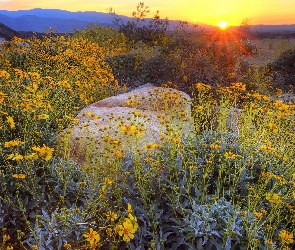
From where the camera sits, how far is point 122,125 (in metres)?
3.65

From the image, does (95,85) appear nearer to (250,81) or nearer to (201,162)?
(250,81)

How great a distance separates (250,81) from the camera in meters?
9.34

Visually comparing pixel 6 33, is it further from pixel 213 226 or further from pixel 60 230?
pixel 213 226

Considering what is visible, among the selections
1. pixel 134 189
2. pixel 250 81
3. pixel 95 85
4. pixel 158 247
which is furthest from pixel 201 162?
pixel 250 81

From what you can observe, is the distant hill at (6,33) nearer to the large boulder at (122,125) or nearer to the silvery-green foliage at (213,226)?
the large boulder at (122,125)

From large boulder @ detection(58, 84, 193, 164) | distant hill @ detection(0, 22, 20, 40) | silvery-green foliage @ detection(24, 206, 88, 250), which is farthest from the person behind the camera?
A: distant hill @ detection(0, 22, 20, 40)

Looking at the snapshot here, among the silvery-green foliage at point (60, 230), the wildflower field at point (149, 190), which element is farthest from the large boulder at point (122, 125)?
the silvery-green foliage at point (60, 230)

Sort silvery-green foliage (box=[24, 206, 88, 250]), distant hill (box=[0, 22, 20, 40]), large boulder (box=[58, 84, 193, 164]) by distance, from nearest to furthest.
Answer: silvery-green foliage (box=[24, 206, 88, 250]) < large boulder (box=[58, 84, 193, 164]) < distant hill (box=[0, 22, 20, 40])

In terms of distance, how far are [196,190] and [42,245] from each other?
51.5 inches

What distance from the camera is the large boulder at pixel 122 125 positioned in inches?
154

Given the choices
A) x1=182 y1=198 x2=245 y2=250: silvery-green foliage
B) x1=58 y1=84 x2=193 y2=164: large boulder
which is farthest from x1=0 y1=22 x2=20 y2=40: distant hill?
x1=182 y1=198 x2=245 y2=250: silvery-green foliage

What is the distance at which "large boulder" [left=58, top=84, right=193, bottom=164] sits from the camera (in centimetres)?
390

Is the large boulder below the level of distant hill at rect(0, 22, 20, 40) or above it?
above

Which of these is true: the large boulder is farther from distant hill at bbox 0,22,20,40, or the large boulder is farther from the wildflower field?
distant hill at bbox 0,22,20,40
